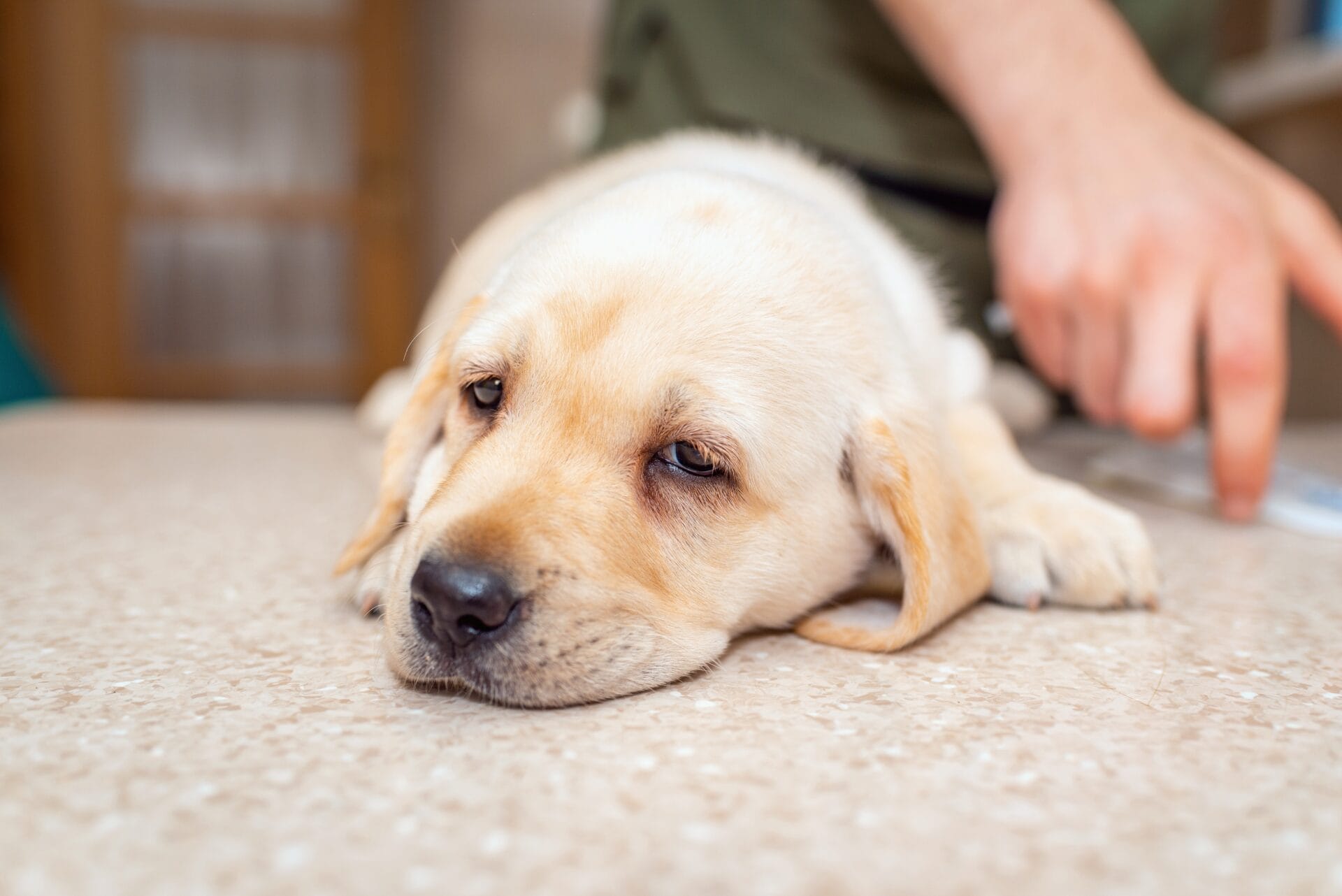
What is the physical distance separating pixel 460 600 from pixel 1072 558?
1.08 meters

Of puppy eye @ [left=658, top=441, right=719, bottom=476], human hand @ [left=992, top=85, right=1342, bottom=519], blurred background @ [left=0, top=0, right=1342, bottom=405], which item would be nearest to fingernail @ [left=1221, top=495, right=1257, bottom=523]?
human hand @ [left=992, top=85, right=1342, bottom=519]

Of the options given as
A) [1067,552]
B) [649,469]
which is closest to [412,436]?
[649,469]

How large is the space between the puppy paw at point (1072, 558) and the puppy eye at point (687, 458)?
55 cm

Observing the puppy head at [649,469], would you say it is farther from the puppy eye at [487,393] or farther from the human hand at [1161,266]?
the human hand at [1161,266]

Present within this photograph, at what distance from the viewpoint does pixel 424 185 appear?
943cm

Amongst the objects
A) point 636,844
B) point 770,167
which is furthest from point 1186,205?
point 636,844

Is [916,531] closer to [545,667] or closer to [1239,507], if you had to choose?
[545,667]

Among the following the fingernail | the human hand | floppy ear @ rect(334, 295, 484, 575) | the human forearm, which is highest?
the human forearm

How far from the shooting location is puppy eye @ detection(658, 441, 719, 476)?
1.62m

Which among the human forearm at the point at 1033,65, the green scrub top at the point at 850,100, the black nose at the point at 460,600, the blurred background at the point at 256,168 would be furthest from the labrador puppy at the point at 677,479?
the blurred background at the point at 256,168

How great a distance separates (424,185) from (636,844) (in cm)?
914

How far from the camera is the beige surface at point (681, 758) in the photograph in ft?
3.05

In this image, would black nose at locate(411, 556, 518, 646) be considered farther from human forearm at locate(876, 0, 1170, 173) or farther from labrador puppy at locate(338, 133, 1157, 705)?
human forearm at locate(876, 0, 1170, 173)

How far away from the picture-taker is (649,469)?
1.62 metres
